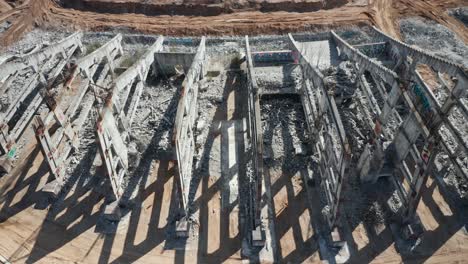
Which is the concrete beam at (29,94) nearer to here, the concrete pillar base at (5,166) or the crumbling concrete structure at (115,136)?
the concrete pillar base at (5,166)

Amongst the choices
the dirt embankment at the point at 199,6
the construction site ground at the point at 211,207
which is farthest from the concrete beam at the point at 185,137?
the dirt embankment at the point at 199,6

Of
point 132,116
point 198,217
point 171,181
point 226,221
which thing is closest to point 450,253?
point 226,221

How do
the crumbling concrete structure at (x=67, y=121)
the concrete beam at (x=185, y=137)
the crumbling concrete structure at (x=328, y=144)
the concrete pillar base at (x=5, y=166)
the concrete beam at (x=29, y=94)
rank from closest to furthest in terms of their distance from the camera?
the crumbling concrete structure at (x=328, y=144) → the concrete beam at (x=185, y=137) → the crumbling concrete structure at (x=67, y=121) → the concrete pillar base at (x=5, y=166) → the concrete beam at (x=29, y=94)

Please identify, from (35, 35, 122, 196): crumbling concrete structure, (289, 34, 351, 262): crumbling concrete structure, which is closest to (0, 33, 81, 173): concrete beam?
(35, 35, 122, 196): crumbling concrete structure

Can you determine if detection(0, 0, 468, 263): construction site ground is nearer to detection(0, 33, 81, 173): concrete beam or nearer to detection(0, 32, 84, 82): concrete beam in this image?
detection(0, 33, 81, 173): concrete beam

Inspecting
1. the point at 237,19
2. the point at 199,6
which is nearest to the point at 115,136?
the point at 237,19

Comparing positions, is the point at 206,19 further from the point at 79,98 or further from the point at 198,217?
the point at 198,217

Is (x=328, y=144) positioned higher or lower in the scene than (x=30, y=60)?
lower

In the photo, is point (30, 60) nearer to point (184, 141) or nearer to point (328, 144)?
point (184, 141)
